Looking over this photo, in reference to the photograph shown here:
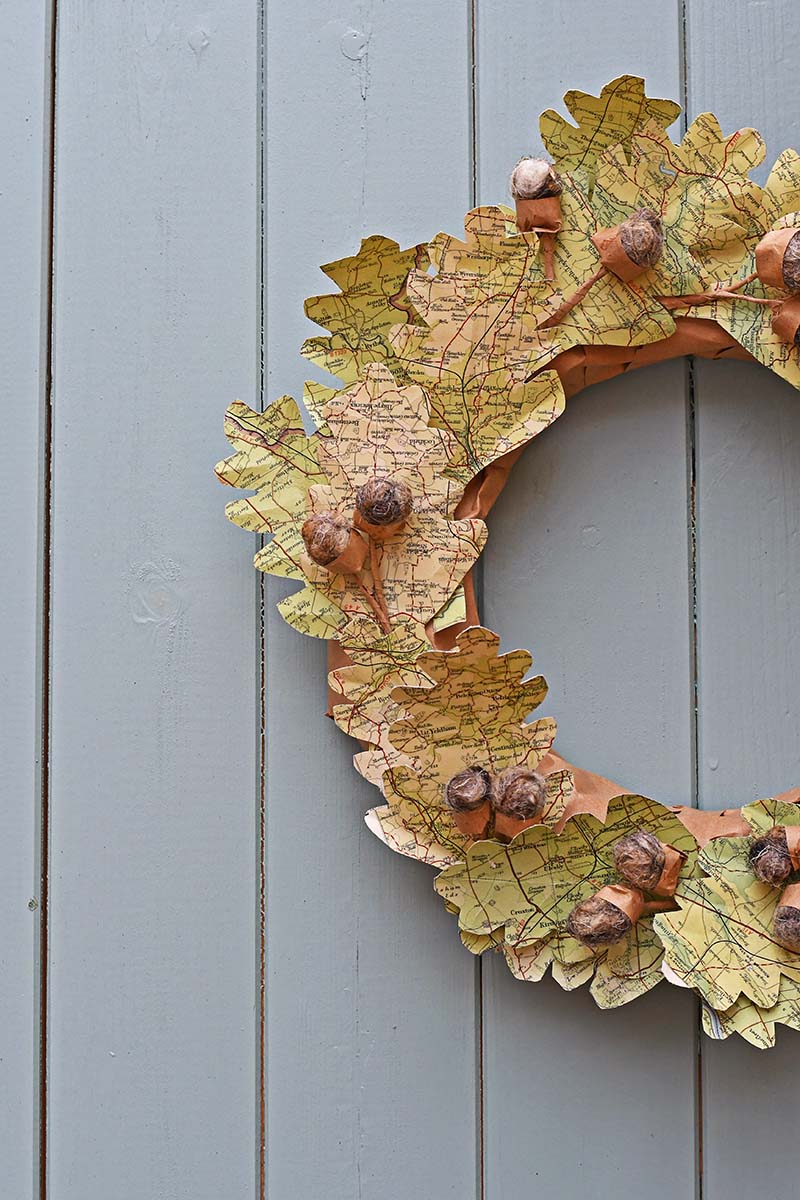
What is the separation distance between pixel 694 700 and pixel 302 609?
0.89 ft

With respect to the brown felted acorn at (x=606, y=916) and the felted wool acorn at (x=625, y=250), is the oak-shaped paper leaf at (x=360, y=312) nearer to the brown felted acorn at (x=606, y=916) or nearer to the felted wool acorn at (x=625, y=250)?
the felted wool acorn at (x=625, y=250)

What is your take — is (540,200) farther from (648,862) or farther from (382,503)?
(648,862)

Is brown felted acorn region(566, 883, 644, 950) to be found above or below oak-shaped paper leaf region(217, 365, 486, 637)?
below

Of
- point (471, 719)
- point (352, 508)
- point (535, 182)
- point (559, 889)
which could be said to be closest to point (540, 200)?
point (535, 182)

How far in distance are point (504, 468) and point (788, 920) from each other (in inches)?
13.0

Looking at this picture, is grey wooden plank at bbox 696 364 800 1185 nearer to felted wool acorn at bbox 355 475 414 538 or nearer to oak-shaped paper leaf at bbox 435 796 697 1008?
oak-shaped paper leaf at bbox 435 796 697 1008

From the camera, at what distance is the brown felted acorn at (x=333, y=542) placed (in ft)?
2.33

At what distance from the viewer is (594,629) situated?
0.78m

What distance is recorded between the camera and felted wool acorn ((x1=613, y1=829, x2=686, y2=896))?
69cm

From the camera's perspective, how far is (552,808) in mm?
712

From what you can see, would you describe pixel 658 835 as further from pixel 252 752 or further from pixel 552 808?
pixel 252 752

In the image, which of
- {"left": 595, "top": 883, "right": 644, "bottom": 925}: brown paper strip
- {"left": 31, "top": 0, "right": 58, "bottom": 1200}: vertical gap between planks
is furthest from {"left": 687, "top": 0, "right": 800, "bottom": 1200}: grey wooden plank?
{"left": 31, "top": 0, "right": 58, "bottom": 1200}: vertical gap between planks

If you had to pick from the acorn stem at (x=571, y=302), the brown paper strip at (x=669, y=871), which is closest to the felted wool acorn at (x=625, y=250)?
the acorn stem at (x=571, y=302)

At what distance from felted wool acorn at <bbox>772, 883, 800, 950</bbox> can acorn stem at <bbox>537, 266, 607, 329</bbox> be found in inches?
14.9
